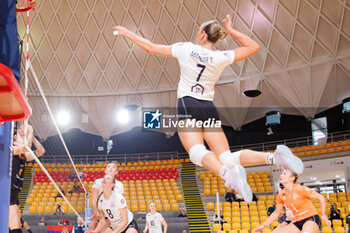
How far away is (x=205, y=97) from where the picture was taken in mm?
3754

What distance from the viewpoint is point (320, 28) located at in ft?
79.0

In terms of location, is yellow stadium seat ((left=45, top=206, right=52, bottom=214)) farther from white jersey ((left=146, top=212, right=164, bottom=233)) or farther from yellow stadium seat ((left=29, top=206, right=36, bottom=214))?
white jersey ((left=146, top=212, right=164, bottom=233))

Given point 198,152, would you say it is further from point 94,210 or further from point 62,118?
point 62,118

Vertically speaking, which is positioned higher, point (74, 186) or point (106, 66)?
point (106, 66)

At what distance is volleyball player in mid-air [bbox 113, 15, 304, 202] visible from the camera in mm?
3229

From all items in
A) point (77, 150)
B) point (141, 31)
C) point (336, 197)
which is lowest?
point (336, 197)

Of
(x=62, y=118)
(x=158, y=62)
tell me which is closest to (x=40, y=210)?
(x=62, y=118)

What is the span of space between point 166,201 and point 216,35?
18.1 meters

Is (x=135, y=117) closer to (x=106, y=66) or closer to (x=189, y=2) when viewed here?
(x=106, y=66)

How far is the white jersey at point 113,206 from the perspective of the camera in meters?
5.76

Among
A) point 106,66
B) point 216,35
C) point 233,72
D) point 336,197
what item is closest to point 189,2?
point 233,72

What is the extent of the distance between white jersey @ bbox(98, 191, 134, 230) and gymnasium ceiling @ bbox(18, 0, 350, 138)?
21.0 metres

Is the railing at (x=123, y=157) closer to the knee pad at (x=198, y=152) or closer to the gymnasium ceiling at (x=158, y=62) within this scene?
the gymnasium ceiling at (x=158, y=62)

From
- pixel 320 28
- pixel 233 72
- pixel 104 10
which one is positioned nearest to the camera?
pixel 320 28
